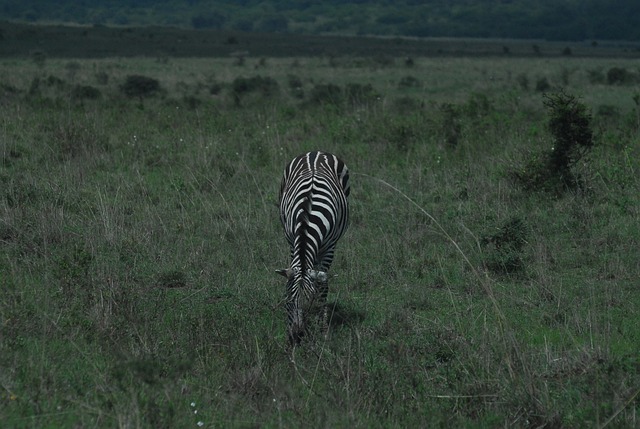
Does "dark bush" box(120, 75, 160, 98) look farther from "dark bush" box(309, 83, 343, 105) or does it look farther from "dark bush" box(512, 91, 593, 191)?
"dark bush" box(512, 91, 593, 191)

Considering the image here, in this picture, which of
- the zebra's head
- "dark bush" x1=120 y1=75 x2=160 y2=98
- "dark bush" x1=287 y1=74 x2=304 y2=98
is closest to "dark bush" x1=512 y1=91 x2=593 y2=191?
the zebra's head

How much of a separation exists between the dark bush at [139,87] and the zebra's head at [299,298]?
63.6ft

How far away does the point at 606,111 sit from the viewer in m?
21.8

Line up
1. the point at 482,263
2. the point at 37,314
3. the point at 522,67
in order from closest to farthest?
the point at 37,314
the point at 482,263
the point at 522,67

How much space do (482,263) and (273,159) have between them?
5.69 metres

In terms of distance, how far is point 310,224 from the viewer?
7863mm

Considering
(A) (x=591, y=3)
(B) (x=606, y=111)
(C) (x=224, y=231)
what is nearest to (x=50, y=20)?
(A) (x=591, y=3)

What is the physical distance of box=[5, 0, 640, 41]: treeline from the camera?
95.2m

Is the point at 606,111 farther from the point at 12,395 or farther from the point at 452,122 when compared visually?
the point at 12,395

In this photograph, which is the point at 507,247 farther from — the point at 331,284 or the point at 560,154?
the point at 560,154

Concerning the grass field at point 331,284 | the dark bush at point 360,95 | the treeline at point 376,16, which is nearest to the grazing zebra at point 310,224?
the grass field at point 331,284

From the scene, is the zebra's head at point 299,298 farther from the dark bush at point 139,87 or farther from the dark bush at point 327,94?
the dark bush at point 139,87

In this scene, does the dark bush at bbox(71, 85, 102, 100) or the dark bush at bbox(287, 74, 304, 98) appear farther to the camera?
the dark bush at bbox(287, 74, 304, 98)

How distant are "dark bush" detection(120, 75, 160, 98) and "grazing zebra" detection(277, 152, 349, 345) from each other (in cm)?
1717
